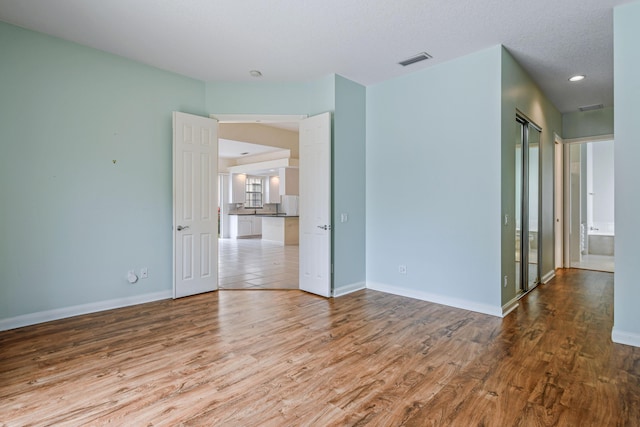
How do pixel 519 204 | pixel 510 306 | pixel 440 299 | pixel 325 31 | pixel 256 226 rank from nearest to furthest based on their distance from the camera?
pixel 325 31 → pixel 510 306 → pixel 440 299 → pixel 519 204 → pixel 256 226

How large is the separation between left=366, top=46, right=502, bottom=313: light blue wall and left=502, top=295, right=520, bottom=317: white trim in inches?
4.5

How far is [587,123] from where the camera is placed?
6156mm

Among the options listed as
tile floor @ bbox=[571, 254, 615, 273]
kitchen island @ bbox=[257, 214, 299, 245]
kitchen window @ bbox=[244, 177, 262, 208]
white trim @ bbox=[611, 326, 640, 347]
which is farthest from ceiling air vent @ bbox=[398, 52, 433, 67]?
kitchen window @ bbox=[244, 177, 262, 208]

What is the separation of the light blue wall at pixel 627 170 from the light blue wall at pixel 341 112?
2760 mm

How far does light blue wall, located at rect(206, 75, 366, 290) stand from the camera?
4.56 metres

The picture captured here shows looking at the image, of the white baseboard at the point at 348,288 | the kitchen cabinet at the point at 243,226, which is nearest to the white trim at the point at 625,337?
the white baseboard at the point at 348,288

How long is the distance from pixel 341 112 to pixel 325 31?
1328 millimetres

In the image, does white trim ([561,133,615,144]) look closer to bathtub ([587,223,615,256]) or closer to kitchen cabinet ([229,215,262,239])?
bathtub ([587,223,615,256])

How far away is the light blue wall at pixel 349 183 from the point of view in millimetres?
4512

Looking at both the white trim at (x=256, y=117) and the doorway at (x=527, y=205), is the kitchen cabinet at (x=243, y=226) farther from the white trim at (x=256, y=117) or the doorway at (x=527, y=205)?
the doorway at (x=527, y=205)

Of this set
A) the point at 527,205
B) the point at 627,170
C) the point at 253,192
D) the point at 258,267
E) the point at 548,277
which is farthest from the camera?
the point at 253,192

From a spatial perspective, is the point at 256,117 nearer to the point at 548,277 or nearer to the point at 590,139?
the point at 548,277

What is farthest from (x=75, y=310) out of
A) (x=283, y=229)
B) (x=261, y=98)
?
(x=283, y=229)

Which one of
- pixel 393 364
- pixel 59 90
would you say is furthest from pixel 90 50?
pixel 393 364
